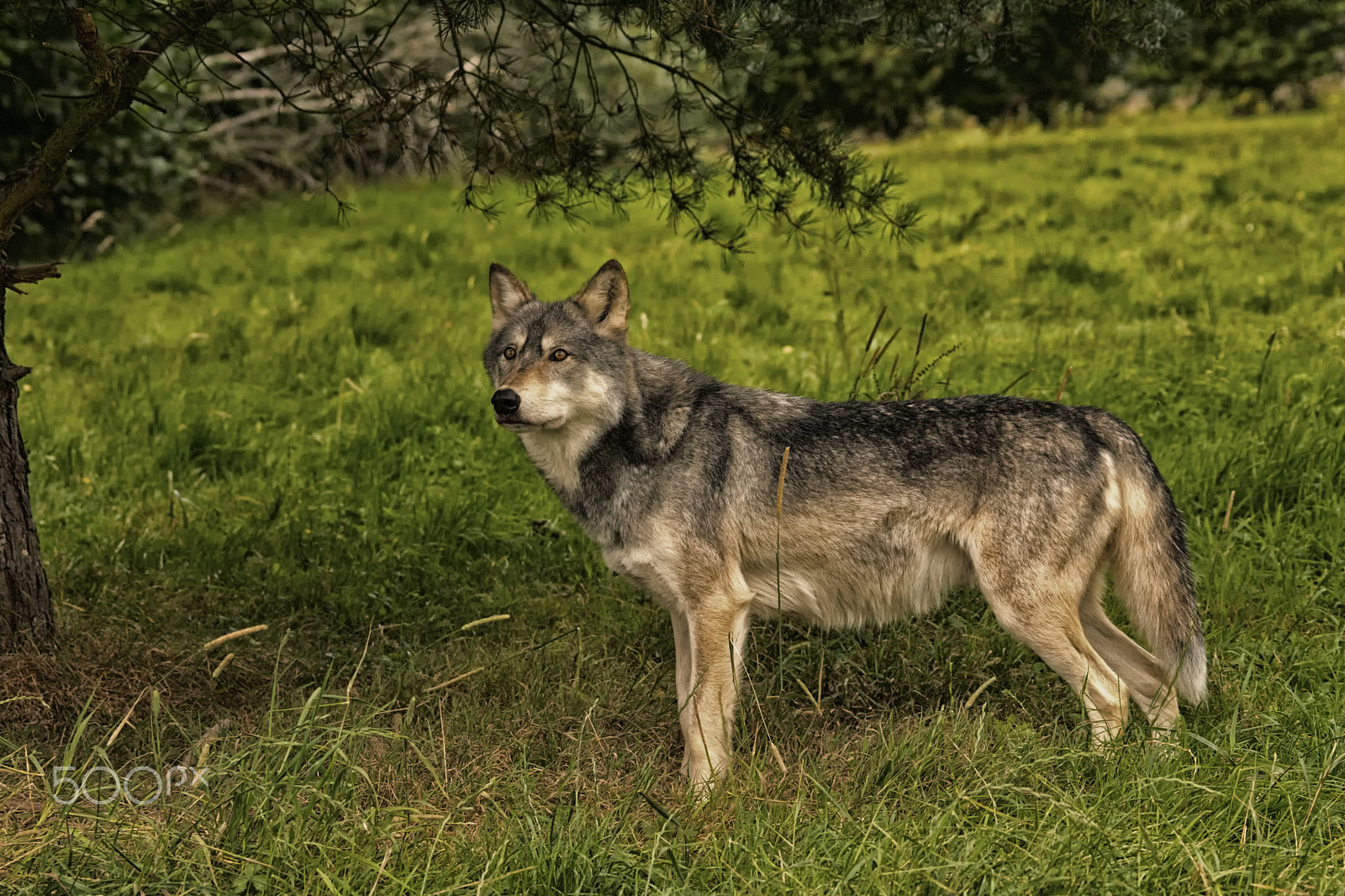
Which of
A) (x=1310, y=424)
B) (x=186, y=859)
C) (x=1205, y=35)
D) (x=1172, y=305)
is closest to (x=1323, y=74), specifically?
(x=1205, y=35)

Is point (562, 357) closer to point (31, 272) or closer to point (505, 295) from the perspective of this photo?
point (505, 295)

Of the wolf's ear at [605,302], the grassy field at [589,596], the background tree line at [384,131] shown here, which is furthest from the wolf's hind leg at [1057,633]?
the background tree line at [384,131]

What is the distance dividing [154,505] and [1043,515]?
17.0 ft

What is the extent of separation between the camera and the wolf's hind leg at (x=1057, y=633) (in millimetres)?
4391

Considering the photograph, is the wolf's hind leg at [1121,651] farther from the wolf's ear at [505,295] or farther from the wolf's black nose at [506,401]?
the wolf's ear at [505,295]

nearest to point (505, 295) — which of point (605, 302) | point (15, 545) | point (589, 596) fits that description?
point (605, 302)

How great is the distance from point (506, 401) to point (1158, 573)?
2.62 meters

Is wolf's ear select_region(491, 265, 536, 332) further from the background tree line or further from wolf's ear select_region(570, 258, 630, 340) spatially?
the background tree line

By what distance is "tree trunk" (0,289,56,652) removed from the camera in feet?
15.9

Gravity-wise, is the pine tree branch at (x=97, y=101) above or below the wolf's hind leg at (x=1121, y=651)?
above

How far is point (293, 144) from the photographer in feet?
54.2

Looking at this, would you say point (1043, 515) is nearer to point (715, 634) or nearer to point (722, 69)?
point (715, 634)

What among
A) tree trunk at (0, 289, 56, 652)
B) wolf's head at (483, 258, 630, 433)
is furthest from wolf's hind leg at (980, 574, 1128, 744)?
tree trunk at (0, 289, 56, 652)

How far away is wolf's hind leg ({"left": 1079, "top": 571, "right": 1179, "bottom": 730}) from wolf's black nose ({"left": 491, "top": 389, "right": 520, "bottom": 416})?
8.14 ft
